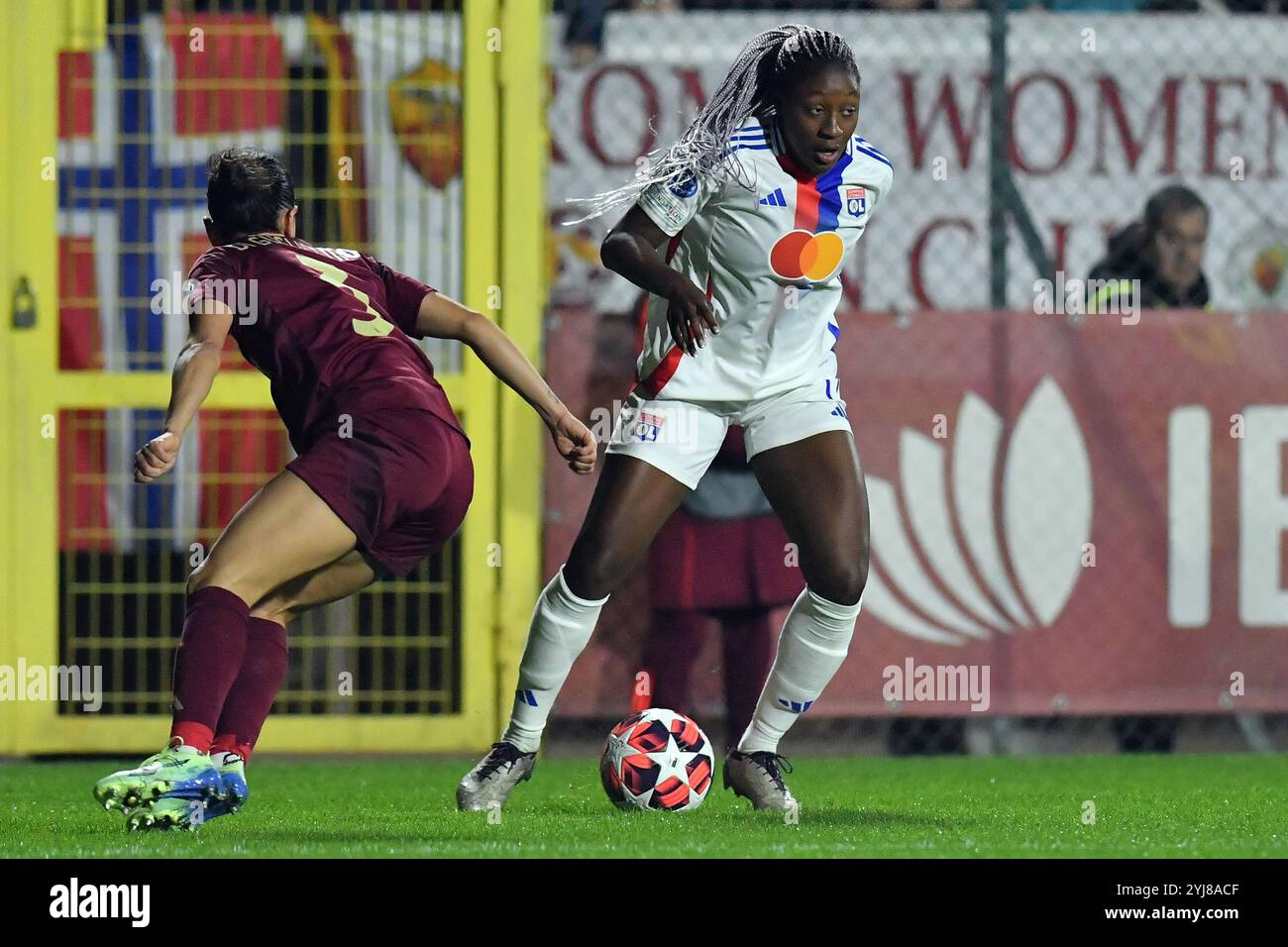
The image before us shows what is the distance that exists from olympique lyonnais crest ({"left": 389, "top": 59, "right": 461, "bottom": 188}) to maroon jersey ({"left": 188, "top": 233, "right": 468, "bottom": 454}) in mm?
2063

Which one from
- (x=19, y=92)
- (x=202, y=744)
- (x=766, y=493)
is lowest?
(x=202, y=744)

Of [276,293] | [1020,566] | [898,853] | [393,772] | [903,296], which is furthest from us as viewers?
[903,296]

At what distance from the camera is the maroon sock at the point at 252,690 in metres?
4.93

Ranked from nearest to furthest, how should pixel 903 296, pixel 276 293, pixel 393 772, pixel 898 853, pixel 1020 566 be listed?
pixel 898 853 → pixel 276 293 → pixel 393 772 → pixel 1020 566 → pixel 903 296

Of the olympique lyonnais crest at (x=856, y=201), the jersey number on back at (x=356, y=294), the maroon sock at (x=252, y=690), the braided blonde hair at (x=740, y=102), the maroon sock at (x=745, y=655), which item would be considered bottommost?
the maroon sock at (x=745, y=655)

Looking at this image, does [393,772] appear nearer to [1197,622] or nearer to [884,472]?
[884,472]

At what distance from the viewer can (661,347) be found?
17.5 ft

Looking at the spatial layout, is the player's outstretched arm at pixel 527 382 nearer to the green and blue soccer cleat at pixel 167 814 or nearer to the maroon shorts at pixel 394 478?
the maroon shorts at pixel 394 478

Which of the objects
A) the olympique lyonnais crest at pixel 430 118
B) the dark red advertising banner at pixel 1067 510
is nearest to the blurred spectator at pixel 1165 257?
the dark red advertising banner at pixel 1067 510

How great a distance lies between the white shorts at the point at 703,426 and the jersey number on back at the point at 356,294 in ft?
2.07

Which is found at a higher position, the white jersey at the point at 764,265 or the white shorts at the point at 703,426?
the white jersey at the point at 764,265

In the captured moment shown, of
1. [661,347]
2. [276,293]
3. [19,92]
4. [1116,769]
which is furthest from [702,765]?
[19,92]

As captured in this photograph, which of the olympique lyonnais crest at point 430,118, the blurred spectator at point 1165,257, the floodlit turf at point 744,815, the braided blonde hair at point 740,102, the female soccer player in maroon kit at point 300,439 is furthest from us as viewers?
the blurred spectator at point 1165,257

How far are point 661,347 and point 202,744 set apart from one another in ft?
4.80
